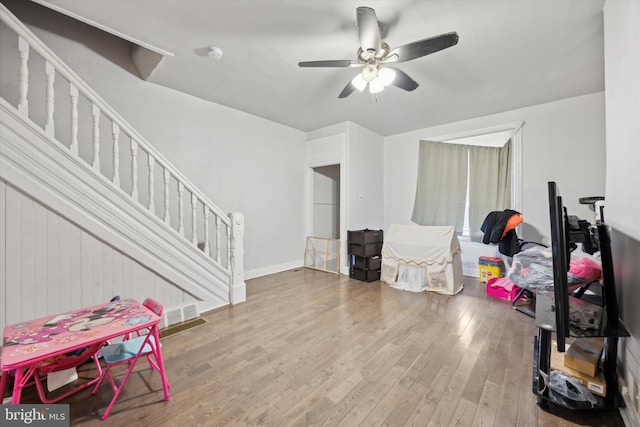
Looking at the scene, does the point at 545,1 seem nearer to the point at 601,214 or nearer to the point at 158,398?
the point at 601,214

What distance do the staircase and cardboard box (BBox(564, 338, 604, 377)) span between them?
3.27 m

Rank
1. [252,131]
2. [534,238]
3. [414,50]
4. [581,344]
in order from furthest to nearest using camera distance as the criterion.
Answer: [252,131], [534,238], [414,50], [581,344]

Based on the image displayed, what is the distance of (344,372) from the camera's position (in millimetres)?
1852

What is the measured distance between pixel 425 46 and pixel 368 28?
0.46m

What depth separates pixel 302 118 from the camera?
4.32 meters

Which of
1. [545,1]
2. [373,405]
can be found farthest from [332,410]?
[545,1]

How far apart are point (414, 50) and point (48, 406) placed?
344 centimetres

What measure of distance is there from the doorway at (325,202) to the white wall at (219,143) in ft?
1.31

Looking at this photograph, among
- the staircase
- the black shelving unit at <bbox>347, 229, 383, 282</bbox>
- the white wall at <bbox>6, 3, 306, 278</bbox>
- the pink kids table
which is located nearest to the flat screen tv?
the pink kids table

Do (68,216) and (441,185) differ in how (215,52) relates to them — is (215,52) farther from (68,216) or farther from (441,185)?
(441,185)

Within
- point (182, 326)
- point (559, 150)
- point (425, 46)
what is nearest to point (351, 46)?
point (425, 46)

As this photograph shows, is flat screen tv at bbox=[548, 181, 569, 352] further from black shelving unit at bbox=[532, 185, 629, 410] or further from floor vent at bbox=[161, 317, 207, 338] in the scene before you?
floor vent at bbox=[161, 317, 207, 338]

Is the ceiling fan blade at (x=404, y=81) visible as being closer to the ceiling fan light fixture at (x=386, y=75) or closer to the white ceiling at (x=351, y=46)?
the ceiling fan light fixture at (x=386, y=75)

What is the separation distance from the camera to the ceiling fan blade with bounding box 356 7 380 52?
66.1 inches
